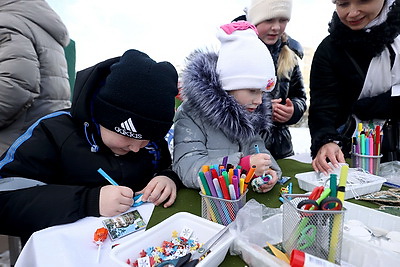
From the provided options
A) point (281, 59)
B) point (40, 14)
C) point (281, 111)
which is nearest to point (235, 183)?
point (281, 111)

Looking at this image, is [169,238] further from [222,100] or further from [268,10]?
[268,10]

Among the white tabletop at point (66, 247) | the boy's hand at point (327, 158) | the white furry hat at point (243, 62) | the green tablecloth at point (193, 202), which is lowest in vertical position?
the white tabletop at point (66, 247)

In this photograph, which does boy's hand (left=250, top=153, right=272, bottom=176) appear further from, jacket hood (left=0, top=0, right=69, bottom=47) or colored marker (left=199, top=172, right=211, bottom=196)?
jacket hood (left=0, top=0, right=69, bottom=47)

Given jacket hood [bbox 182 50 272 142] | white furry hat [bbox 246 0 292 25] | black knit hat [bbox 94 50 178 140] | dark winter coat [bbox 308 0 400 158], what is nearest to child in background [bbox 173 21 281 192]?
jacket hood [bbox 182 50 272 142]

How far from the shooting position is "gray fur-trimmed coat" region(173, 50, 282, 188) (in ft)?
2.72

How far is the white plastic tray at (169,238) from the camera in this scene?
18.1 inches

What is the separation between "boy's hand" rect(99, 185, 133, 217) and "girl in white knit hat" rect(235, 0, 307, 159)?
724 mm

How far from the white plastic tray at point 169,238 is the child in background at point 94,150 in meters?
0.14

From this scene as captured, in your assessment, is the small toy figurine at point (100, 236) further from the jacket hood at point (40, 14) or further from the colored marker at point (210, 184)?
the jacket hood at point (40, 14)

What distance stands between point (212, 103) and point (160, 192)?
0.96 ft

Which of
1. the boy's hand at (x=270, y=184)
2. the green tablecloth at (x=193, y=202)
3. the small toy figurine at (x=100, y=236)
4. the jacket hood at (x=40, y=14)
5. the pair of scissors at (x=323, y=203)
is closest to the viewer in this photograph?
the pair of scissors at (x=323, y=203)

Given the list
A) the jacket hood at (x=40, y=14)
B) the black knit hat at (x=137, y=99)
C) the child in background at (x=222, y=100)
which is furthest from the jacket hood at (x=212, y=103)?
the jacket hood at (x=40, y=14)

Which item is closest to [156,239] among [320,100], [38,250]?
[38,250]

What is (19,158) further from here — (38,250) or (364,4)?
(364,4)
